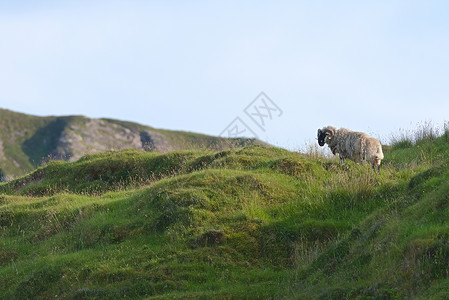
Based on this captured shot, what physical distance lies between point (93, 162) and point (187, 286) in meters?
14.2

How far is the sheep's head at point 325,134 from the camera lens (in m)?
22.4

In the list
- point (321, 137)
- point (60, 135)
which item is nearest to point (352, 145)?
point (321, 137)

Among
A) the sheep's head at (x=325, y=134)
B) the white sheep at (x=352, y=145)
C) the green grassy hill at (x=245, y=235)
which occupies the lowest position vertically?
the green grassy hill at (x=245, y=235)

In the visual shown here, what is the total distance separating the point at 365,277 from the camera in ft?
36.2

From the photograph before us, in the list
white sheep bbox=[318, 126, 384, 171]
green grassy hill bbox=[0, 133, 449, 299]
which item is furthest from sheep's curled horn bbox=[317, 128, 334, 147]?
green grassy hill bbox=[0, 133, 449, 299]

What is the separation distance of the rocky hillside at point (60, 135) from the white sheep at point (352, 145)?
129m

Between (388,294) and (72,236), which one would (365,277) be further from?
(72,236)

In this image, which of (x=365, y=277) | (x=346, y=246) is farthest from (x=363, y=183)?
(x=365, y=277)

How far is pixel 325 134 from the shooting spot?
22.6 metres

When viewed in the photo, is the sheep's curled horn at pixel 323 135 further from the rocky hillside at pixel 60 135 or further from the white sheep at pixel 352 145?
the rocky hillside at pixel 60 135

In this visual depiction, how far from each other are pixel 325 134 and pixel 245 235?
27.1 feet

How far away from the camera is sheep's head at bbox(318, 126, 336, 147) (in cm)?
2239

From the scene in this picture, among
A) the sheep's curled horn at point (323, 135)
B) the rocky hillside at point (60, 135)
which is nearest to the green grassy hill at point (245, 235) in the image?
the sheep's curled horn at point (323, 135)

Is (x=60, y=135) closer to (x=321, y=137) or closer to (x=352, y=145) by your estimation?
(x=321, y=137)
